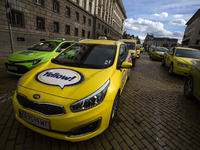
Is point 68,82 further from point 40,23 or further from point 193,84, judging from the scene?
point 40,23

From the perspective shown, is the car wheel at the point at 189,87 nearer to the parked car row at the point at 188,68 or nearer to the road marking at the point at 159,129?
the parked car row at the point at 188,68

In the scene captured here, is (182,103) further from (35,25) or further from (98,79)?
(35,25)

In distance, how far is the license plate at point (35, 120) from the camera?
65.2 inches

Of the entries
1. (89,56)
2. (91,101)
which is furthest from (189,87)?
(91,101)

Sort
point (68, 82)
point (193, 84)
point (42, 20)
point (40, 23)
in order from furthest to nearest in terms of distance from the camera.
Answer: point (42, 20)
point (40, 23)
point (193, 84)
point (68, 82)

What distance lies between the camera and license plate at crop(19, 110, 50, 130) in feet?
5.43

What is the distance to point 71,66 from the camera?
2.55 m

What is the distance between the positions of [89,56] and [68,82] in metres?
1.16

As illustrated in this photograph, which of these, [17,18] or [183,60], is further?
[17,18]

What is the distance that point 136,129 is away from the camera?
2.43 metres

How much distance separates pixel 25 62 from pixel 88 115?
3.83 meters

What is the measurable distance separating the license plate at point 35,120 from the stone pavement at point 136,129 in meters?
0.45

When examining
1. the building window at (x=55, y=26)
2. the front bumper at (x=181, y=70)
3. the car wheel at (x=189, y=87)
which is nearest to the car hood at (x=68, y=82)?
the car wheel at (x=189, y=87)

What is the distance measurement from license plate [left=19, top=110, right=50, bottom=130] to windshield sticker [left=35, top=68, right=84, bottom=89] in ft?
1.76
